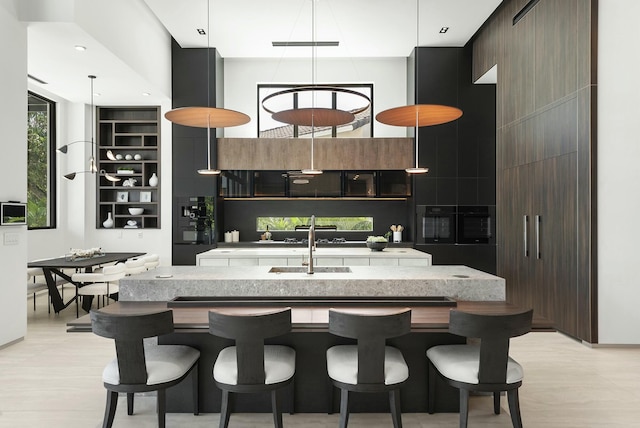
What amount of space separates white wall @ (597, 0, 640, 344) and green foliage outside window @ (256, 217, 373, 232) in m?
3.70

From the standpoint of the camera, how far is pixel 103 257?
5.81m

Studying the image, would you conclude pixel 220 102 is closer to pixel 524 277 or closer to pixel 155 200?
pixel 155 200

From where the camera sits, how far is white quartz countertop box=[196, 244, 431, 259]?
5.91m

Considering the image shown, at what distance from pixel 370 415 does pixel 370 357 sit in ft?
2.50

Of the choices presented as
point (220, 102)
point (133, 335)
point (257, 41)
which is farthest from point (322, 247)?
point (133, 335)

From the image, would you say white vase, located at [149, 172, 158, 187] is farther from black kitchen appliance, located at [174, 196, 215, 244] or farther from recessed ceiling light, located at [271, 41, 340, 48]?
recessed ceiling light, located at [271, 41, 340, 48]

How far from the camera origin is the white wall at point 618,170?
393 cm

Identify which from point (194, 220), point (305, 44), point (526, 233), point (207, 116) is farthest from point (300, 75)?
point (526, 233)

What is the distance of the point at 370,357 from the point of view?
2.23 meters

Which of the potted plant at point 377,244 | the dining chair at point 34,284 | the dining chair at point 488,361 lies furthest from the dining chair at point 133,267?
the dining chair at point 488,361

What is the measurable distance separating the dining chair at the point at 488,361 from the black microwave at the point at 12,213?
4.08 metres

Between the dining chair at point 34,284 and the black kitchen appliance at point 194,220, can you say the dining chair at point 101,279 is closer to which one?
the dining chair at point 34,284

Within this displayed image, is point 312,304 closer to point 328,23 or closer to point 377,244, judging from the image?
point 377,244

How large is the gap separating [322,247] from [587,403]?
14.1 ft
